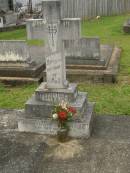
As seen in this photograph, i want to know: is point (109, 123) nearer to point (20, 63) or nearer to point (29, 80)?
point (29, 80)

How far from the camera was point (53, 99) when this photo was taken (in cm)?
653

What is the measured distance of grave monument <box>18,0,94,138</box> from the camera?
631 cm

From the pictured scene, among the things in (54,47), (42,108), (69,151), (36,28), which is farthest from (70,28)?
(69,151)

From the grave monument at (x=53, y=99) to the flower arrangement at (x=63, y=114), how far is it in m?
0.17

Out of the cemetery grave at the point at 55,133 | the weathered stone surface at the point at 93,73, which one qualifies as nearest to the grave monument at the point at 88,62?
the weathered stone surface at the point at 93,73

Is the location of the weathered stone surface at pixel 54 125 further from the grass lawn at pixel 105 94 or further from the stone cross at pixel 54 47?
the grass lawn at pixel 105 94

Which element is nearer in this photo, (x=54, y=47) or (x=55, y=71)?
(x=54, y=47)

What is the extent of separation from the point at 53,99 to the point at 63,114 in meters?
0.55

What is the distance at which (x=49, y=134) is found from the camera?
6.49 metres

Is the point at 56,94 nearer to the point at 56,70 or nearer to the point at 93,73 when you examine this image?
the point at 56,70

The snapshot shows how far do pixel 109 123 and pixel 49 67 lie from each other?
1.70m

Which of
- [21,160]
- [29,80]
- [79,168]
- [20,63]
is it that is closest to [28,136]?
[21,160]

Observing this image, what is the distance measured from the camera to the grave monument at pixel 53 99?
248 inches

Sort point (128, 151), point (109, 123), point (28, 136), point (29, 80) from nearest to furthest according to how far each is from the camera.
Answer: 1. point (128, 151)
2. point (28, 136)
3. point (109, 123)
4. point (29, 80)
